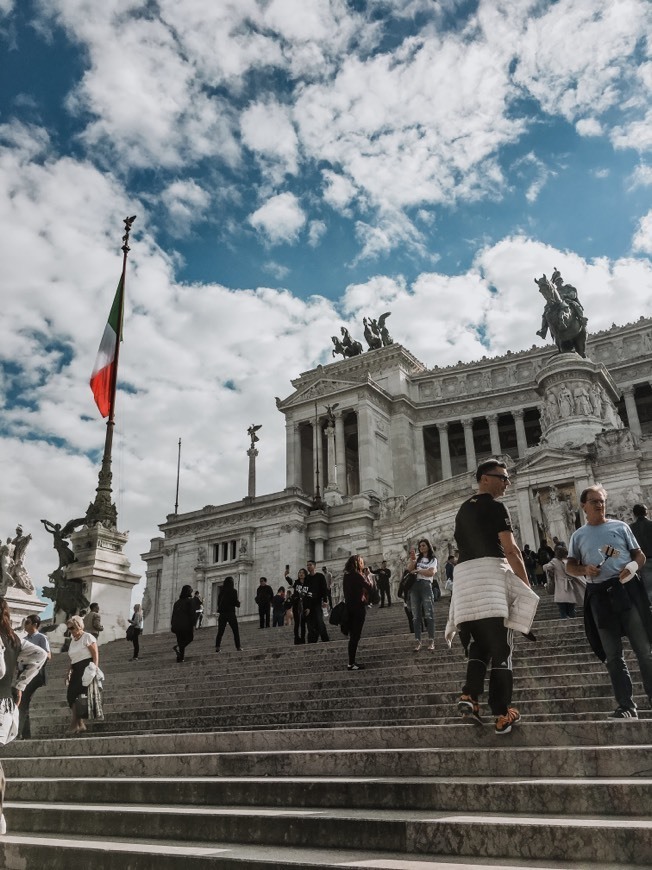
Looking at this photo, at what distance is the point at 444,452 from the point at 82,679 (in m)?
46.2

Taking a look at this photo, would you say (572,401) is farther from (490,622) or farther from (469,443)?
(490,622)

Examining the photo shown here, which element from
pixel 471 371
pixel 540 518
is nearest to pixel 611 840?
pixel 540 518

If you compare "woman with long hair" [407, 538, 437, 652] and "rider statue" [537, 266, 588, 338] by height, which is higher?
"rider statue" [537, 266, 588, 338]

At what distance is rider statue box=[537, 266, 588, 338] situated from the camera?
32.3 m

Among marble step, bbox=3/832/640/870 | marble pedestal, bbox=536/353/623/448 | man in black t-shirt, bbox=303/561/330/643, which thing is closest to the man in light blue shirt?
marble step, bbox=3/832/640/870

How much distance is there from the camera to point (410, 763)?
4801mm

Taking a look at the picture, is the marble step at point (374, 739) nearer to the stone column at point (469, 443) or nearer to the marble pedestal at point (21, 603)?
the marble pedestal at point (21, 603)

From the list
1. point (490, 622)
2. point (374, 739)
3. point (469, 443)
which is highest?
point (469, 443)

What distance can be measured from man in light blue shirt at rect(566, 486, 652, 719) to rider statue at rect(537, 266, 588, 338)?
2831 centimetres

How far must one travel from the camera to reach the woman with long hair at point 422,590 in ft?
32.9

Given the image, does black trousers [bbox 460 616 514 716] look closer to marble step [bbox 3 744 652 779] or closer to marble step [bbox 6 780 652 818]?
marble step [bbox 3 744 652 779]

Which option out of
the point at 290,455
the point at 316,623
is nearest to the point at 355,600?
the point at 316,623

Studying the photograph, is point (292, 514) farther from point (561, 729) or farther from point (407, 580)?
point (561, 729)

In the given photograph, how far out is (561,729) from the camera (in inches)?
194
